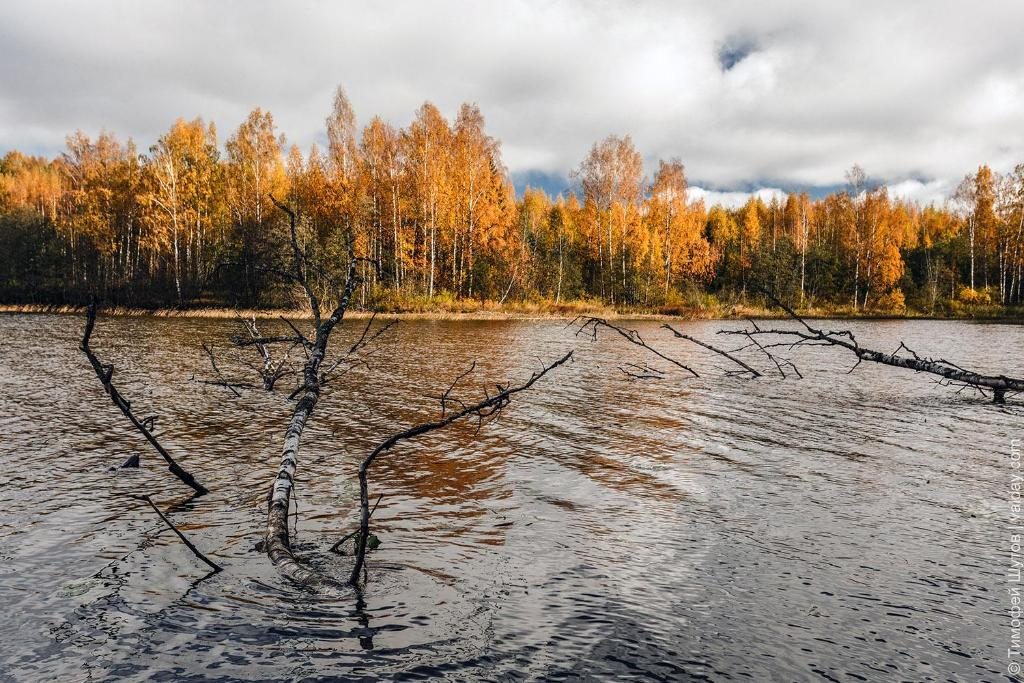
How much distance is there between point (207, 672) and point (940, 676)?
4.69 m

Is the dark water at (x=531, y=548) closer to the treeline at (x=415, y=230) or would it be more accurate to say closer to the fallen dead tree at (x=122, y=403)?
the fallen dead tree at (x=122, y=403)

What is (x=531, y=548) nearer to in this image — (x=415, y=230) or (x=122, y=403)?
(x=122, y=403)

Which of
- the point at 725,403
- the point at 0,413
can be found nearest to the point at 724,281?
the point at 725,403

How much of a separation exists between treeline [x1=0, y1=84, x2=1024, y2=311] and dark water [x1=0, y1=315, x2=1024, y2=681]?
108 feet

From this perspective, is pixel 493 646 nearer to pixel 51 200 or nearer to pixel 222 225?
pixel 222 225

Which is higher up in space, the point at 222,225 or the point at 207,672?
the point at 222,225

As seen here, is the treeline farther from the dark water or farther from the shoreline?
the dark water

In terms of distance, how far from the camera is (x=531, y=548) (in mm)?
5770

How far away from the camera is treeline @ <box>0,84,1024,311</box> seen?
154 ft

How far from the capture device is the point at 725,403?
1369cm

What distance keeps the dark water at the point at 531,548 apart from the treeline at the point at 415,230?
3288 cm

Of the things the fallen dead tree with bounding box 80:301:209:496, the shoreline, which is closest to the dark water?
the fallen dead tree with bounding box 80:301:209:496

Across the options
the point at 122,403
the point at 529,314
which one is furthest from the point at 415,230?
the point at 122,403

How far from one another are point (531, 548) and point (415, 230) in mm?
46862
